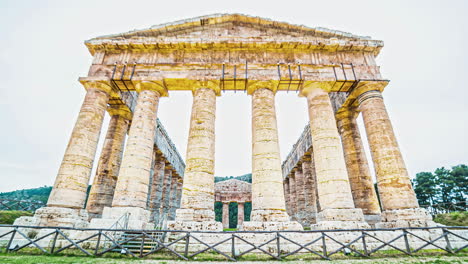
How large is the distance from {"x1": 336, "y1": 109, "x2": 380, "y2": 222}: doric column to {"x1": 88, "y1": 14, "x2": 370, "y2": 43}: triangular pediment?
18.4 feet

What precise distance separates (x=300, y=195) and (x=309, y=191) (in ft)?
7.83

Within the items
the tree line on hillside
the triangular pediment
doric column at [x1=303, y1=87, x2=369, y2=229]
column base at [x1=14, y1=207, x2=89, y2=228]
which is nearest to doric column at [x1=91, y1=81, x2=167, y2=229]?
column base at [x1=14, y1=207, x2=89, y2=228]

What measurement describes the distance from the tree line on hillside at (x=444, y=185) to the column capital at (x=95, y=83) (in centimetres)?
4493

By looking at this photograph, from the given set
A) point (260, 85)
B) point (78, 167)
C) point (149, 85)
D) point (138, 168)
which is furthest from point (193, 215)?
point (260, 85)

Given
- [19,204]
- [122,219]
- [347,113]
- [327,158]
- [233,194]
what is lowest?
[122,219]

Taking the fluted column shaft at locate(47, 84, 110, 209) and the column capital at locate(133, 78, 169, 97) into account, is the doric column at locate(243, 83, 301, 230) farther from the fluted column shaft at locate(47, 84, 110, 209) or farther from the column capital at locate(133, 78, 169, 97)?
the fluted column shaft at locate(47, 84, 110, 209)

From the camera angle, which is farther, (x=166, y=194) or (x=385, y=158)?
(x=166, y=194)

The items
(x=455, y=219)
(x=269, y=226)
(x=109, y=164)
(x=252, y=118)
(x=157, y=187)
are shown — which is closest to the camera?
(x=269, y=226)

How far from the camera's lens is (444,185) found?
36.1 metres

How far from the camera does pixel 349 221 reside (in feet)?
34.5

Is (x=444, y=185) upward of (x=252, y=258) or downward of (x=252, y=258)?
upward

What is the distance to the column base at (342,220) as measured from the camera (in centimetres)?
1023

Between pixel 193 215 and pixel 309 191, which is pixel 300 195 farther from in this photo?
pixel 193 215

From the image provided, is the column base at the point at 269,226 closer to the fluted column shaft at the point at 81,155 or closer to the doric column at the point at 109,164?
the fluted column shaft at the point at 81,155
